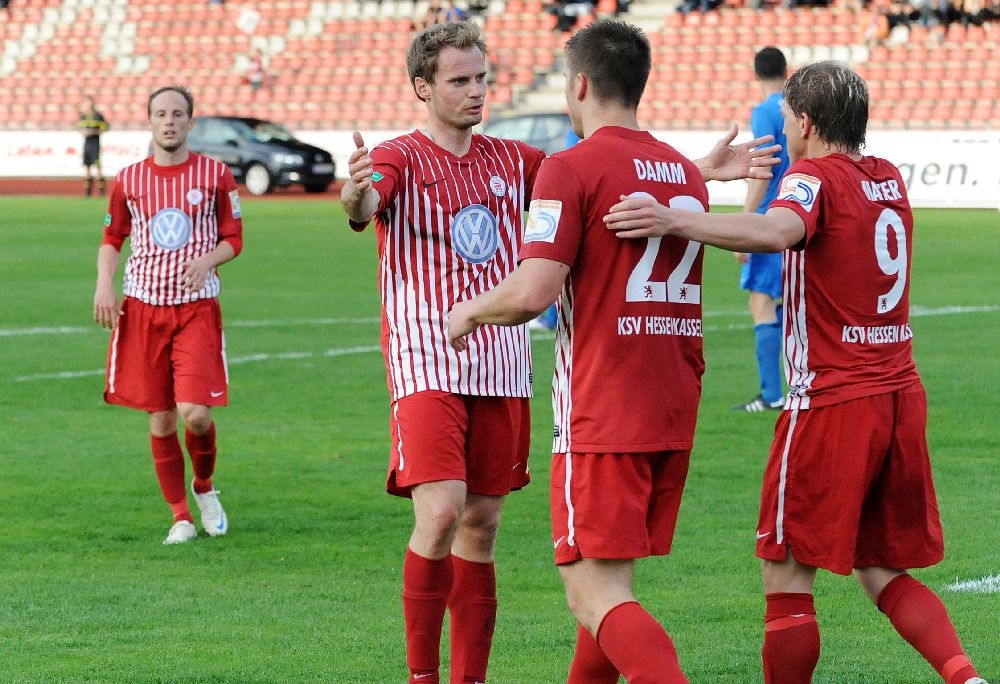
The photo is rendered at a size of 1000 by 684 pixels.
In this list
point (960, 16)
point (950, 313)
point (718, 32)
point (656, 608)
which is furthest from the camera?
point (718, 32)

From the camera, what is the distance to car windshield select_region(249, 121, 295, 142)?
32.8 meters

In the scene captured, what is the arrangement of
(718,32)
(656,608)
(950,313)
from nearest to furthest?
(656,608)
(950,313)
(718,32)

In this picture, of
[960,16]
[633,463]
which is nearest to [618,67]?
[633,463]

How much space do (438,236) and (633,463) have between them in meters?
1.11

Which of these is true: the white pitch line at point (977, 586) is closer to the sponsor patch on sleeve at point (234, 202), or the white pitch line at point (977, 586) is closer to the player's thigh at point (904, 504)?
the player's thigh at point (904, 504)

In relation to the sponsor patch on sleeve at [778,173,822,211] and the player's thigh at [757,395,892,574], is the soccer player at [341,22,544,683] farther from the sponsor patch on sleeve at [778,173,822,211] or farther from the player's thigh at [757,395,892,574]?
the sponsor patch on sleeve at [778,173,822,211]

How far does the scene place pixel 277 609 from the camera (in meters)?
5.81

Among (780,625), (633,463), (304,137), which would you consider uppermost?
(633,463)

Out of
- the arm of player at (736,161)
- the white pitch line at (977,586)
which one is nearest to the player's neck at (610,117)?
the arm of player at (736,161)

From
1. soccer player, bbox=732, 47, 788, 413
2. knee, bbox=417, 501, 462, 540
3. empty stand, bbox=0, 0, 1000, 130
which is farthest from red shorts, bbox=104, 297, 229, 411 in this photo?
empty stand, bbox=0, 0, 1000, 130

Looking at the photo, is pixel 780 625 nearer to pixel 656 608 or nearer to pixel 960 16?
pixel 656 608

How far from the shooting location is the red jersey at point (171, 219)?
7105 millimetres

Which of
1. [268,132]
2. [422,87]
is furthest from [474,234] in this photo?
[268,132]

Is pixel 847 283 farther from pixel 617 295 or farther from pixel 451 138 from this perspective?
pixel 451 138
